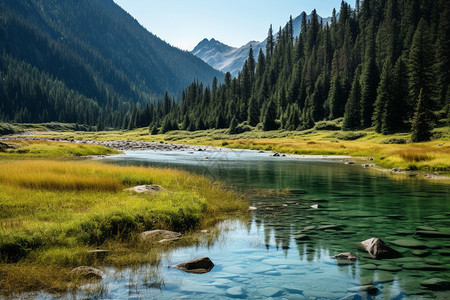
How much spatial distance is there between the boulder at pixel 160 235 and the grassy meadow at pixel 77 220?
284 mm

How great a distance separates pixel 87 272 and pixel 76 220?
3103mm

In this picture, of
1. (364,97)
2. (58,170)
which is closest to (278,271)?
(58,170)

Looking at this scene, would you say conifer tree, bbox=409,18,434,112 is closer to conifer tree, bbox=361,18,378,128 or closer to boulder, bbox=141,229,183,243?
conifer tree, bbox=361,18,378,128

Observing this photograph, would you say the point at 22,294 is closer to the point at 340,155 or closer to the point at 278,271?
the point at 278,271

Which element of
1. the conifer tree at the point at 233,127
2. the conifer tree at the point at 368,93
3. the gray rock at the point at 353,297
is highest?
the conifer tree at the point at 368,93

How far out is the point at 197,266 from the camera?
9.05 metres

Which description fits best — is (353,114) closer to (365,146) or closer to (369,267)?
(365,146)

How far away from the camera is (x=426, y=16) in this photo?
138m

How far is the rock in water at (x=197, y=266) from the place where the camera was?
893 cm

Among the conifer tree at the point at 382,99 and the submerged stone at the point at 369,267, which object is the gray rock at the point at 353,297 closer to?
the submerged stone at the point at 369,267

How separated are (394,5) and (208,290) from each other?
177 m

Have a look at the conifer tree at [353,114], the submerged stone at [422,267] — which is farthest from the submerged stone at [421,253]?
the conifer tree at [353,114]

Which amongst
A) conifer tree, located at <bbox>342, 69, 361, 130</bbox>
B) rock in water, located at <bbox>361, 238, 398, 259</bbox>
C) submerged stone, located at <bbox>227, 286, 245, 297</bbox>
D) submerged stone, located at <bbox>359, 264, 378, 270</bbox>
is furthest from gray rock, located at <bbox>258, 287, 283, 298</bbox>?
conifer tree, located at <bbox>342, 69, 361, 130</bbox>

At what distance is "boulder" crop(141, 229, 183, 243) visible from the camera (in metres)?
11.1
